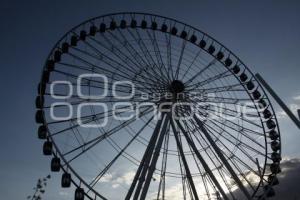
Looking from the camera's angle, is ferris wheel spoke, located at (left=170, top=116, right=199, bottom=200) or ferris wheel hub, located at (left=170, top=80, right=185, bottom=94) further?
ferris wheel hub, located at (left=170, top=80, right=185, bottom=94)

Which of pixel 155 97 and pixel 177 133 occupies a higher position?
pixel 155 97

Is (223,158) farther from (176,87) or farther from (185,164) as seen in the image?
(176,87)

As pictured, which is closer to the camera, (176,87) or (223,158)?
(223,158)

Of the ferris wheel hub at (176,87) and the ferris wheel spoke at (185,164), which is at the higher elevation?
the ferris wheel hub at (176,87)

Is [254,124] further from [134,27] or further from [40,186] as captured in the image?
[40,186]

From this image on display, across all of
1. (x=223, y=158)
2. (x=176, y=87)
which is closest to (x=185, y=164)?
(x=223, y=158)

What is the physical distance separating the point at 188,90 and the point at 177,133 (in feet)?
11.5

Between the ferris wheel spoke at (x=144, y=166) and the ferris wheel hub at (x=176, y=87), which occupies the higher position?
the ferris wheel hub at (x=176, y=87)

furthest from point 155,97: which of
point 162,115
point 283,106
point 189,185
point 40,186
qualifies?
point 40,186

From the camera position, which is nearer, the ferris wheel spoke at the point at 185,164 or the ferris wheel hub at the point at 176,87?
the ferris wheel spoke at the point at 185,164

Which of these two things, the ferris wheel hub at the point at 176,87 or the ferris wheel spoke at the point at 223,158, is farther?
the ferris wheel hub at the point at 176,87

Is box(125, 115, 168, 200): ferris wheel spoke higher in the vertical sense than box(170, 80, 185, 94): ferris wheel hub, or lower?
lower

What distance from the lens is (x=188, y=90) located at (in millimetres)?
21906

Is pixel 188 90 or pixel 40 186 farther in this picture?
pixel 40 186
